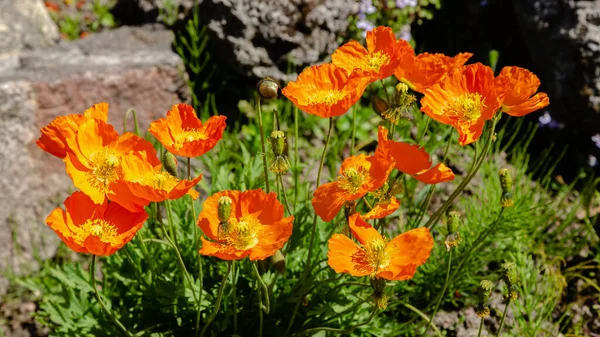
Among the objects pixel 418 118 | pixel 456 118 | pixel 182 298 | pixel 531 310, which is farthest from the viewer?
pixel 418 118

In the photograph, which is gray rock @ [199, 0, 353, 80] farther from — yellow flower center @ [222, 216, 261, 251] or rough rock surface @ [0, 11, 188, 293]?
yellow flower center @ [222, 216, 261, 251]

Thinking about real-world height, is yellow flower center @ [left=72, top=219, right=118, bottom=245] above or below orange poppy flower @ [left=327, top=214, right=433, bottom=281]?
above

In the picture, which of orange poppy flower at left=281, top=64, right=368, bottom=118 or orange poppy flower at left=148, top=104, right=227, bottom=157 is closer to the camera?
orange poppy flower at left=148, top=104, right=227, bottom=157

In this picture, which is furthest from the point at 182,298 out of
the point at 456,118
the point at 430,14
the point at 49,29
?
the point at 49,29

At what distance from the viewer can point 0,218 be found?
10.4 feet

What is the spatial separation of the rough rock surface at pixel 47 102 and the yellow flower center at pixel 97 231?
1.42m

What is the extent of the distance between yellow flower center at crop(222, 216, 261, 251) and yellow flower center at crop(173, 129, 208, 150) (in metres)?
0.25

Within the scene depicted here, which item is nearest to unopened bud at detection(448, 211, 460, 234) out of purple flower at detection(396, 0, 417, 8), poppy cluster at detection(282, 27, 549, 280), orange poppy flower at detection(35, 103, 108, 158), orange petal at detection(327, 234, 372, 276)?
poppy cluster at detection(282, 27, 549, 280)

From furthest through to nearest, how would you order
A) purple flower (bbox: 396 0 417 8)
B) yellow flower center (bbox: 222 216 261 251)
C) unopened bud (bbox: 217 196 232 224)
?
purple flower (bbox: 396 0 417 8) < yellow flower center (bbox: 222 216 261 251) < unopened bud (bbox: 217 196 232 224)

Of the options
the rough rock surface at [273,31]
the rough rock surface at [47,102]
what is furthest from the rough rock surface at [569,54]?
the rough rock surface at [47,102]

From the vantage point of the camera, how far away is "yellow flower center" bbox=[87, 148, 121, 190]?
174cm

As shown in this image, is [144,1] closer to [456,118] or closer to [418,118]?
[418,118]

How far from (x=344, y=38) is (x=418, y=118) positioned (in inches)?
29.5

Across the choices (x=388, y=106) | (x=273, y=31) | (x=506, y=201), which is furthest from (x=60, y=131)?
(x=273, y=31)
